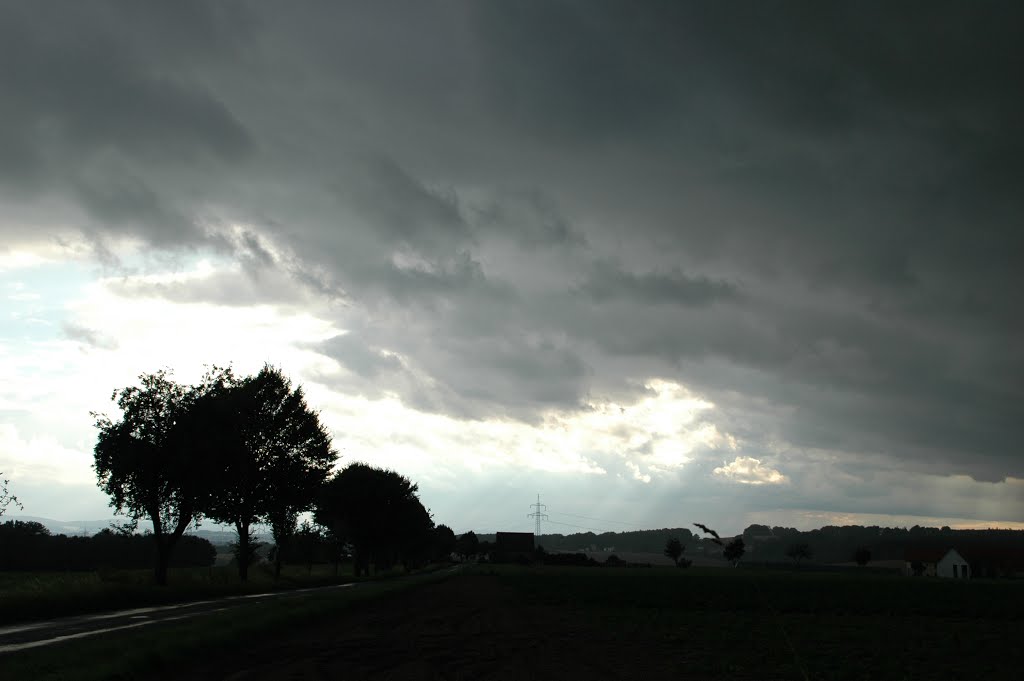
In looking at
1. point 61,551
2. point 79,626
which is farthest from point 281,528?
point 61,551

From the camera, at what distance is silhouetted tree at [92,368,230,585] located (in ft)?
147

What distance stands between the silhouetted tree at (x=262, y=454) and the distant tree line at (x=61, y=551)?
3551 cm

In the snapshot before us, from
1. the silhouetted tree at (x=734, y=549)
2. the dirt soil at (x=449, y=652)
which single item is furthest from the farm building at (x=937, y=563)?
the silhouetted tree at (x=734, y=549)

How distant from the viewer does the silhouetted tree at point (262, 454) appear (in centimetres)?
4847

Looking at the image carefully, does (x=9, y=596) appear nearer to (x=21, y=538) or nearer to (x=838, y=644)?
(x=838, y=644)

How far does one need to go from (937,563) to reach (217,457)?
157685 millimetres

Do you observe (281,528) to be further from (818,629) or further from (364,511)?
(818,629)

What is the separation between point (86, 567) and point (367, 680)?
106 metres

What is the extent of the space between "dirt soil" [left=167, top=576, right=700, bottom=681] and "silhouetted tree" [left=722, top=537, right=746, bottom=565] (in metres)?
10.9

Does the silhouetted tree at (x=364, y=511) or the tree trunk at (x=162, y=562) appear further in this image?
the silhouetted tree at (x=364, y=511)

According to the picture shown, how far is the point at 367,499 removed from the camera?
88938 millimetres

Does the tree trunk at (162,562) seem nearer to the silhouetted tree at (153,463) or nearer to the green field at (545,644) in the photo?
the silhouetted tree at (153,463)

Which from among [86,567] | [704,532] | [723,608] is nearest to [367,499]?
[86,567]

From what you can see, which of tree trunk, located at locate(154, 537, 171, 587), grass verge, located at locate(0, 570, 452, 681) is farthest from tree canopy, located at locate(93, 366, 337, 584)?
grass verge, located at locate(0, 570, 452, 681)
